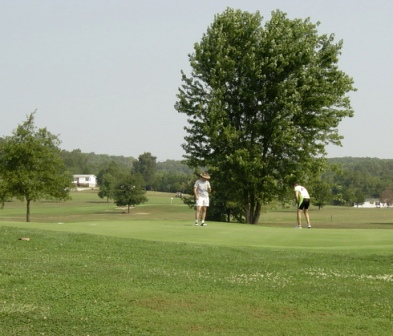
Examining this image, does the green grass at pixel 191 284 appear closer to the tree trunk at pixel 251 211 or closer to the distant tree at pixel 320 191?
the tree trunk at pixel 251 211

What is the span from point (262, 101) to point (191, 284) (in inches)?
1149

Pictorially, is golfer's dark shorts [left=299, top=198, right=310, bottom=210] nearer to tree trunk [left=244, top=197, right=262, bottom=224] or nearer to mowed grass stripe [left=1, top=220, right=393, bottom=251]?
mowed grass stripe [left=1, top=220, right=393, bottom=251]

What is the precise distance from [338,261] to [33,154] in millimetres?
38031

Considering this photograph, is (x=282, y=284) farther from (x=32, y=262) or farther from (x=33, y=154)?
(x=33, y=154)

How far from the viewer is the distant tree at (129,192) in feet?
407

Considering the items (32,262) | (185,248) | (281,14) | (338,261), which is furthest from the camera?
(281,14)

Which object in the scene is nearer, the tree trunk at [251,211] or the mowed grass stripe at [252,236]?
the mowed grass stripe at [252,236]

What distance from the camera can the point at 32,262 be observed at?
564 inches

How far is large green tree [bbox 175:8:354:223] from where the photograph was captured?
128ft

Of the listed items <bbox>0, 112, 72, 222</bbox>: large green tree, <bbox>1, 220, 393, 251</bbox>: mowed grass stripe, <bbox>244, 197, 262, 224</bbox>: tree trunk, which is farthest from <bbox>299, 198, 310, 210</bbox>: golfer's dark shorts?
<bbox>0, 112, 72, 222</bbox>: large green tree

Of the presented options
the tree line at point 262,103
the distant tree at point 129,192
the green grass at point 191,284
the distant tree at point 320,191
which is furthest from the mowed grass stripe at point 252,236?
the distant tree at point 129,192

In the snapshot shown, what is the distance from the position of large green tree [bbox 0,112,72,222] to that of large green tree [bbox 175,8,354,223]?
48.2 feet

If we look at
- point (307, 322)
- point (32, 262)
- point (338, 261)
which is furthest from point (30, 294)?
point (338, 261)

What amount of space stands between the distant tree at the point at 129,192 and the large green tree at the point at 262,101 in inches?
3263
